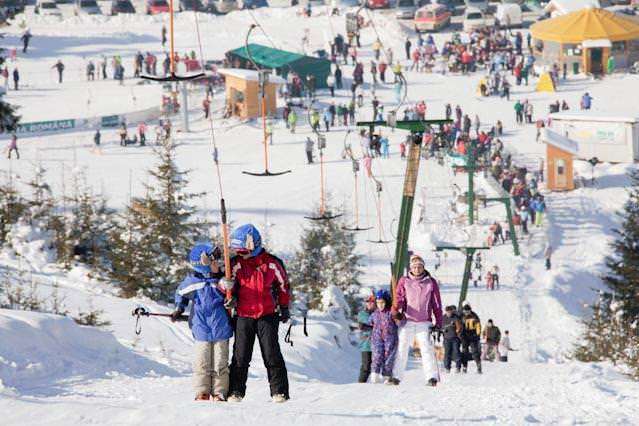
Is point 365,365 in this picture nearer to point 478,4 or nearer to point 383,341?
point 383,341

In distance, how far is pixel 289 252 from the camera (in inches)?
1508

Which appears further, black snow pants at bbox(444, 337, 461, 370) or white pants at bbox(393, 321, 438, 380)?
black snow pants at bbox(444, 337, 461, 370)

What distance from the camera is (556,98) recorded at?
200ft

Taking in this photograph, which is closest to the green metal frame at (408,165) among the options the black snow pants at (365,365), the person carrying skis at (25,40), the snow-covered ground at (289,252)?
the snow-covered ground at (289,252)

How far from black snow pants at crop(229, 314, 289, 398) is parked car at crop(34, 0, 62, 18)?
6937 cm

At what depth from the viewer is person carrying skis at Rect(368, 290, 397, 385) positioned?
47.5ft

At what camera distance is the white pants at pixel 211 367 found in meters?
11.6

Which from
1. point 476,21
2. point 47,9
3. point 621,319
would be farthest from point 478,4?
point 621,319

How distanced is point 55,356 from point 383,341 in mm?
3766

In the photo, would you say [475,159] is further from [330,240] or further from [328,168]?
[330,240]

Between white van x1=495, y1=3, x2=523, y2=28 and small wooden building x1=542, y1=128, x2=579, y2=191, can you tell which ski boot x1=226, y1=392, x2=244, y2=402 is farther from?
white van x1=495, y1=3, x2=523, y2=28

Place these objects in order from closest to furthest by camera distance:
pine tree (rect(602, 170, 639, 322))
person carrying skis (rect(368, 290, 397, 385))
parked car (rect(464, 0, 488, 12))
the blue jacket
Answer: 1. the blue jacket
2. person carrying skis (rect(368, 290, 397, 385))
3. pine tree (rect(602, 170, 639, 322))
4. parked car (rect(464, 0, 488, 12))

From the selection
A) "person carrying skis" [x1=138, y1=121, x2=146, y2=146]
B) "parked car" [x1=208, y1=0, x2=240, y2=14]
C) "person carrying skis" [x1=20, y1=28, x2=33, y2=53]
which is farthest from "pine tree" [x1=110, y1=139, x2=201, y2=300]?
"parked car" [x1=208, y1=0, x2=240, y2=14]

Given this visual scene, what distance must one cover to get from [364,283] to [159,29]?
1669 inches
